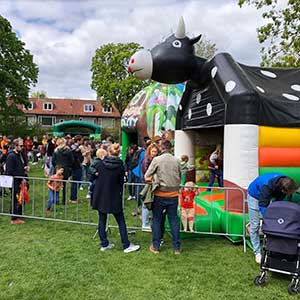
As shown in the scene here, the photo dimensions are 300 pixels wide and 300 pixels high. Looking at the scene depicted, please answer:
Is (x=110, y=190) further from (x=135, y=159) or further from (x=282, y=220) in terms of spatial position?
(x=135, y=159)

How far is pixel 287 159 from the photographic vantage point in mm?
6461

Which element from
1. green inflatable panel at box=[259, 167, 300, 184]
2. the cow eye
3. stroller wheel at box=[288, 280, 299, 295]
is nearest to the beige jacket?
green inflatable panel at box=[259, 167, 300, 184]

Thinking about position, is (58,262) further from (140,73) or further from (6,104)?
(6,104)

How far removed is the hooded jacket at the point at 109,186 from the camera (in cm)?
566

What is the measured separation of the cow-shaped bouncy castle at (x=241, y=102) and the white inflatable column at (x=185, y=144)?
61.0 inches

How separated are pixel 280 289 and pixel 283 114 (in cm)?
311

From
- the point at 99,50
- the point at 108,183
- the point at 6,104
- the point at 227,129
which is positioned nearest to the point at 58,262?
the point at 108,183

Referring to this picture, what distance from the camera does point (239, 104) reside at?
6301 millimetres

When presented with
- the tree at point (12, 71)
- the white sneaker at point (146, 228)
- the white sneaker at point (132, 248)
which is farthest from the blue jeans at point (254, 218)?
the tree at point (12, 71)

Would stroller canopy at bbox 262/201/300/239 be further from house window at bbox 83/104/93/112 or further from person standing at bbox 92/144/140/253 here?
house window at bbox 83/104/93/112

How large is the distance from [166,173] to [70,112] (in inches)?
1896

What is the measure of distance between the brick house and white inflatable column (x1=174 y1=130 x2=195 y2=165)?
41653 millimetres

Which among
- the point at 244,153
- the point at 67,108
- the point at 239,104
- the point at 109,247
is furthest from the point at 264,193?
the point at 67,108

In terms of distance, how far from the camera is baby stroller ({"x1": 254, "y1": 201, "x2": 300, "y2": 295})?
4.43 metres
